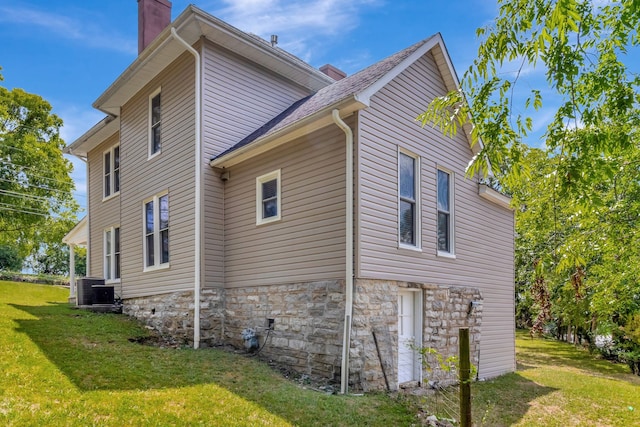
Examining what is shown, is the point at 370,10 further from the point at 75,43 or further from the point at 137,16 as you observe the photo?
the point at 75,43

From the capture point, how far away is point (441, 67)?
9914 millimetres

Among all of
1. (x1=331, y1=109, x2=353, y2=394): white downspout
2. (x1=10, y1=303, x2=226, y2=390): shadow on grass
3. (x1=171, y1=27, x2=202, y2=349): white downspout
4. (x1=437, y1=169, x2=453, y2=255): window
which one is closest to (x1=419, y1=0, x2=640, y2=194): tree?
(x1=331, y1=109, x2=353, y2=394): white downspout

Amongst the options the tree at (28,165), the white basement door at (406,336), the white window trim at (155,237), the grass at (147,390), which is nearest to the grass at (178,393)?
the grass at (147,390)

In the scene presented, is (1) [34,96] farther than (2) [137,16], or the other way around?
(1) [34,96]

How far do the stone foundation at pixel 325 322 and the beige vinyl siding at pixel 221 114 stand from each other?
0.89 m

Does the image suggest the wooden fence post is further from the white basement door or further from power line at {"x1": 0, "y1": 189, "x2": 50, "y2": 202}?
power line at {"x1": 0, "y1": 189, "x2": 50, "y2": 202}

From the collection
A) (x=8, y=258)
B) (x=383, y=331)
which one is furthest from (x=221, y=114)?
(x=8, y=258)

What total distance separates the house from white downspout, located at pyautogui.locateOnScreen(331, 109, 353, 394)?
0.08ft

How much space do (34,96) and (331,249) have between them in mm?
21494

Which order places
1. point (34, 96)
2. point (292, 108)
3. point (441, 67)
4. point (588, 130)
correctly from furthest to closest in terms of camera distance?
point (34, 96), point (292, 108), point (441, 67), point (588, 130)

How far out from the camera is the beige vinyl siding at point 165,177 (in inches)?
395

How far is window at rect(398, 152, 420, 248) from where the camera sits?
8570 millimetres

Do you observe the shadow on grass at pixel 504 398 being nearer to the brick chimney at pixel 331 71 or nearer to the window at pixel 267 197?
the window at pixel 267 197

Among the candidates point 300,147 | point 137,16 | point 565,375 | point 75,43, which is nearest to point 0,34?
point 75,43
